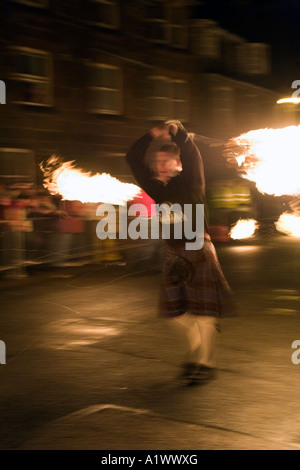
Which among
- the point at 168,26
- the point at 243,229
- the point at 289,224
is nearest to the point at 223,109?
the point at 168,26

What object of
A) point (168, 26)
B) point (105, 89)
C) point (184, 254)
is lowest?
point (184, 254)

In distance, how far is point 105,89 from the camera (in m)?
22.8

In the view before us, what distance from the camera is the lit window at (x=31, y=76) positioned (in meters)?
19.7

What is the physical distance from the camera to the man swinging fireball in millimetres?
5406

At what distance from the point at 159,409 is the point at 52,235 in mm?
7727

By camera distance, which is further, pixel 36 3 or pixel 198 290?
pixel 36 3

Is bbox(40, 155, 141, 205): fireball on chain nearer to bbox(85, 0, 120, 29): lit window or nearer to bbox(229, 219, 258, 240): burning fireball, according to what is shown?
bbox(229, 219, 258, 240): burning fireball

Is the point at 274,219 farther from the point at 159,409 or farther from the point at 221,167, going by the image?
the point at 159,409

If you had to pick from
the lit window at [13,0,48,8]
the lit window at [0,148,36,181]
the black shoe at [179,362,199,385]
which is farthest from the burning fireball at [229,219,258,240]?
the black shoe at [179,362,199,385]

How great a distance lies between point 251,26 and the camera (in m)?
31.3

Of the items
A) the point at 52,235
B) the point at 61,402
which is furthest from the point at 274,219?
the point at 61,402

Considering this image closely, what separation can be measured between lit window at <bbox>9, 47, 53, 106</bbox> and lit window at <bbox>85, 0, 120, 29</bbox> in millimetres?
2506

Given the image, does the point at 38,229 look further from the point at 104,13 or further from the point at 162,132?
the point at 104,13

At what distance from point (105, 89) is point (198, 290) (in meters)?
18.2
